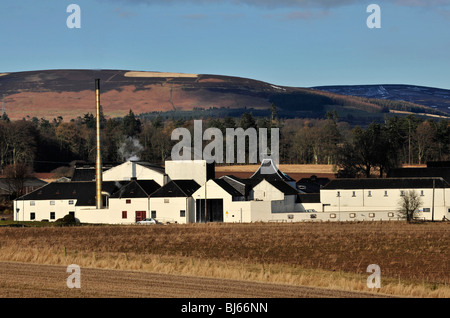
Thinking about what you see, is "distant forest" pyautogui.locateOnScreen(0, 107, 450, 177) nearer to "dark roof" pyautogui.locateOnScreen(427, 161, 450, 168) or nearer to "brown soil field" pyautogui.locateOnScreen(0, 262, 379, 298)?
"dark roof" pyautogui.locateOnScreen(427, 161, 450, 168)

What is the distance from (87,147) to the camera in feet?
627

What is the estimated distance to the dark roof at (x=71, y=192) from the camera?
94.4 metres

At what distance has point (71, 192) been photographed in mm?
96062

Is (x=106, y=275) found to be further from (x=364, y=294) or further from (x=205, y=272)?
(x=364, y=294)

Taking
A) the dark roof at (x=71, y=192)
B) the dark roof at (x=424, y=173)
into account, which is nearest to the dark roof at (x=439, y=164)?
the dark roof at (x=424, y=173)

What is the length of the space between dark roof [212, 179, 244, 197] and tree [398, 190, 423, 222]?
1915 cm

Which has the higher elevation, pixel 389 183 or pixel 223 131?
pixel 223 131

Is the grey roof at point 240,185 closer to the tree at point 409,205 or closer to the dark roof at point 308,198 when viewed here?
the dark roof at point 308,198

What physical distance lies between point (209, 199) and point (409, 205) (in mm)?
23643

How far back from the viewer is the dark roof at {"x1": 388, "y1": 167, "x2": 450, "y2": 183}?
101438 millimetres
